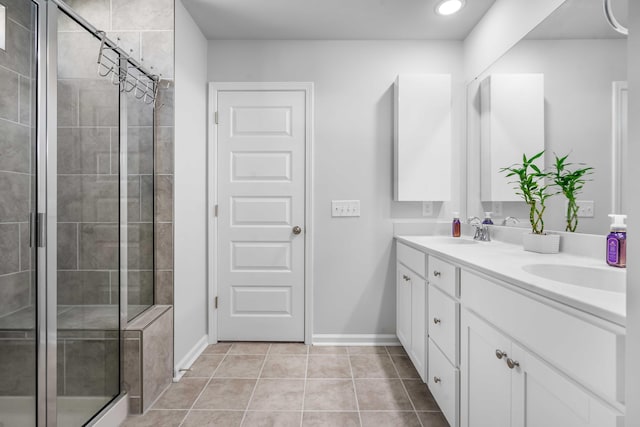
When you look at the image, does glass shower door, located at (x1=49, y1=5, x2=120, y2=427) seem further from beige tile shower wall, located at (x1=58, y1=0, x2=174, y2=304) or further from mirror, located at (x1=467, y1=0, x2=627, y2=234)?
mirror, located at (x1=467, y1=0, x2=627, y2=234)

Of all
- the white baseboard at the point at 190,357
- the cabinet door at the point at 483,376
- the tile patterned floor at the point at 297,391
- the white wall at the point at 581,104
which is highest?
the white wall at the point at 581,104

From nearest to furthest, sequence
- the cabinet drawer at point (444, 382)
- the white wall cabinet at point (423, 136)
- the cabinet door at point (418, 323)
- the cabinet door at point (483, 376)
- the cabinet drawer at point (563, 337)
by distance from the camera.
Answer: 1. the cabinet drawer at point (563, 337)
2. the cabinet door at point (483, 376)
3. the cabinet drawer at point (444, 382)
4. the cabinet door at point (418, 323)
5. the white wall cabinet at point (423, 136)

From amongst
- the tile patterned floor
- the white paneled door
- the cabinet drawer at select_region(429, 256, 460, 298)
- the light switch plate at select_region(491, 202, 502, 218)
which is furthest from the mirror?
the white paneled door

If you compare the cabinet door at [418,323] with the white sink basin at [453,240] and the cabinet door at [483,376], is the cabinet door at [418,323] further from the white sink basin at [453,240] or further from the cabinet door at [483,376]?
the cabinet door at [483,376]

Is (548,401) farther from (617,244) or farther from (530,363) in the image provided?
(617,244)

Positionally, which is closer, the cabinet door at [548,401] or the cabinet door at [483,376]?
the cabinet door at [548,401]

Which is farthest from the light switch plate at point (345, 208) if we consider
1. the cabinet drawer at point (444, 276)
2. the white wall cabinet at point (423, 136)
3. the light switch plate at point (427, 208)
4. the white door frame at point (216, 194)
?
the cabinet drawer at point (444, 276)

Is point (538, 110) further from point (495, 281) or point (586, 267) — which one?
point (495, 281)

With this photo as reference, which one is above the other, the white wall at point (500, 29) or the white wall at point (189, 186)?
the white wall at point (500, 29)

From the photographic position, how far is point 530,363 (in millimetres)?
991

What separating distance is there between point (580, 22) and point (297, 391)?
2.38m

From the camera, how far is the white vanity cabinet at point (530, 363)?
74 centimetres

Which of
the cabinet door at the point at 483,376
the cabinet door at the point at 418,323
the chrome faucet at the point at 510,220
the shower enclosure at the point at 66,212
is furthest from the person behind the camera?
the chrome faucet at the point at 510,220

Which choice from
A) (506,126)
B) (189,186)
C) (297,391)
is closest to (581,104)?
(506,126)
